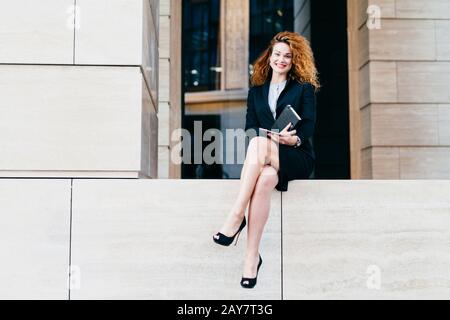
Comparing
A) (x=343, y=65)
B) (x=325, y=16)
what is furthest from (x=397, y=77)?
(x=325, y=16)

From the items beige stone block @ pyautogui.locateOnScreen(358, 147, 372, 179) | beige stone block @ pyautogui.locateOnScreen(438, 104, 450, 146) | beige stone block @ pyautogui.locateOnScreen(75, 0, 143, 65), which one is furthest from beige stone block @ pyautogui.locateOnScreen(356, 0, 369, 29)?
beige stone block @ pyautogui.locateOnScreen(75, 0, 143, 65)

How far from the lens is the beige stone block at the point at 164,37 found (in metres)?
8.08

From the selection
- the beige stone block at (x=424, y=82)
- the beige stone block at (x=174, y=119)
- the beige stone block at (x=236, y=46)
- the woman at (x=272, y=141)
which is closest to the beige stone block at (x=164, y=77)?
the beige stone block at (x=174, y=119)

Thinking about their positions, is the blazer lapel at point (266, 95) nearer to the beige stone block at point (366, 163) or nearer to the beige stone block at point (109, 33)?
the beige stone block at point (109, 33)

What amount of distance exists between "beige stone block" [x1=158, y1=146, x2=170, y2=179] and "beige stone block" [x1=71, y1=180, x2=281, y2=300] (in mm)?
3473

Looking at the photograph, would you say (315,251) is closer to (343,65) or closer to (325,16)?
(343,65)

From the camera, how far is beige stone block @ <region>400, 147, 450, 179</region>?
7.17 meters

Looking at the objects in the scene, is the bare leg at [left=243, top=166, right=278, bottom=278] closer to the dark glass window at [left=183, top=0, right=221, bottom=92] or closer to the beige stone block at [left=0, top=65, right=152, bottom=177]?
the beige stone block at [left=0, top=65, right=152, bottom=177]

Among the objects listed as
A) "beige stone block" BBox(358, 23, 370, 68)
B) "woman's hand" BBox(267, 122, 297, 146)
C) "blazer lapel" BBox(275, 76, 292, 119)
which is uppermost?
"beige stone block" BBox(358, 23, 370, 68)

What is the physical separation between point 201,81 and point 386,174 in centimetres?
340

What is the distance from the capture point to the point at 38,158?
→ 448 cm

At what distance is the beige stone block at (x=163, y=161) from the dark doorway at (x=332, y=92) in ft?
7.06

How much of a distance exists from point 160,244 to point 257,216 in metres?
0.82

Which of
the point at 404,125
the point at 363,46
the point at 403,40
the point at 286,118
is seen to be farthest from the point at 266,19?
the point at 286,118
